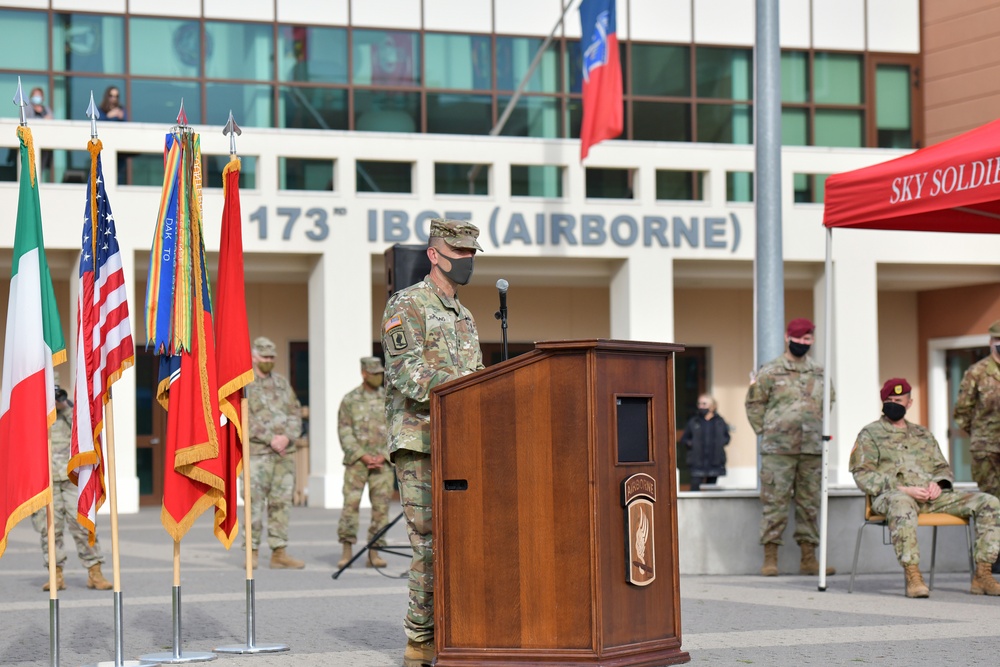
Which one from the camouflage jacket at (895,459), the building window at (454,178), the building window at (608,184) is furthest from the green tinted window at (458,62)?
the camouflage jacket at (895,459)

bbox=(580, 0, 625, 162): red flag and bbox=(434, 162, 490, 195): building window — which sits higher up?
bbox=(580, 0, 625, 162): red flag

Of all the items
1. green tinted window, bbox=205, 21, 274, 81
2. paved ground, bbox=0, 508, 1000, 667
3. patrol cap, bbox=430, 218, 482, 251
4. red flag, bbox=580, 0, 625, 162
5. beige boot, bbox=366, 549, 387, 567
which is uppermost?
green tinted window, bbox=205, 21, 274, 81

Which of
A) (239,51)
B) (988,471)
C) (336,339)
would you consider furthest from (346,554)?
(239,51)

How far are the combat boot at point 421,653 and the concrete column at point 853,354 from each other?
19.4 m

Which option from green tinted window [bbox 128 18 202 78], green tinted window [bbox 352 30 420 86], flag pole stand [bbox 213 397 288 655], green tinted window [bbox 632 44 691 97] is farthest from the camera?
green tinted window [bbox 632 44 691 97]

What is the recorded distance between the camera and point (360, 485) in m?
13.7

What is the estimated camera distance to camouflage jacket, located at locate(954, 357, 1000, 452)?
11.4m

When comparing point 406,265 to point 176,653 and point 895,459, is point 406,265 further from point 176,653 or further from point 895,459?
point 176,653

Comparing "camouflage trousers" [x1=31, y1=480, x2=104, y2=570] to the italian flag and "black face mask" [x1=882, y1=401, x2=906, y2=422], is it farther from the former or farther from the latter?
"black face mask" [x1=882, y1=401, x2=906, y2=422]

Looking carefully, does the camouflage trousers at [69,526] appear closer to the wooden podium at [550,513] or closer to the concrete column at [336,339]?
the wooden podium at [550,513]

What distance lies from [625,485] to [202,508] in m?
2.49

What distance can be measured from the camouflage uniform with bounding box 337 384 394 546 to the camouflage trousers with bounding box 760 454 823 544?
344cm

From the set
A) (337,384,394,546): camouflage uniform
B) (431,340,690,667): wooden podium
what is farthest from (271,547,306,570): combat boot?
(431,340,690,667): wooden podium

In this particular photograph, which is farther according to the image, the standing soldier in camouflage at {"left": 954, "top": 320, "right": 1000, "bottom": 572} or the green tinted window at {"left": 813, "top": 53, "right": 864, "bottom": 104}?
the green tinted window at {"left": 813, "top": 53, "right": 864, "bottom": 104}
